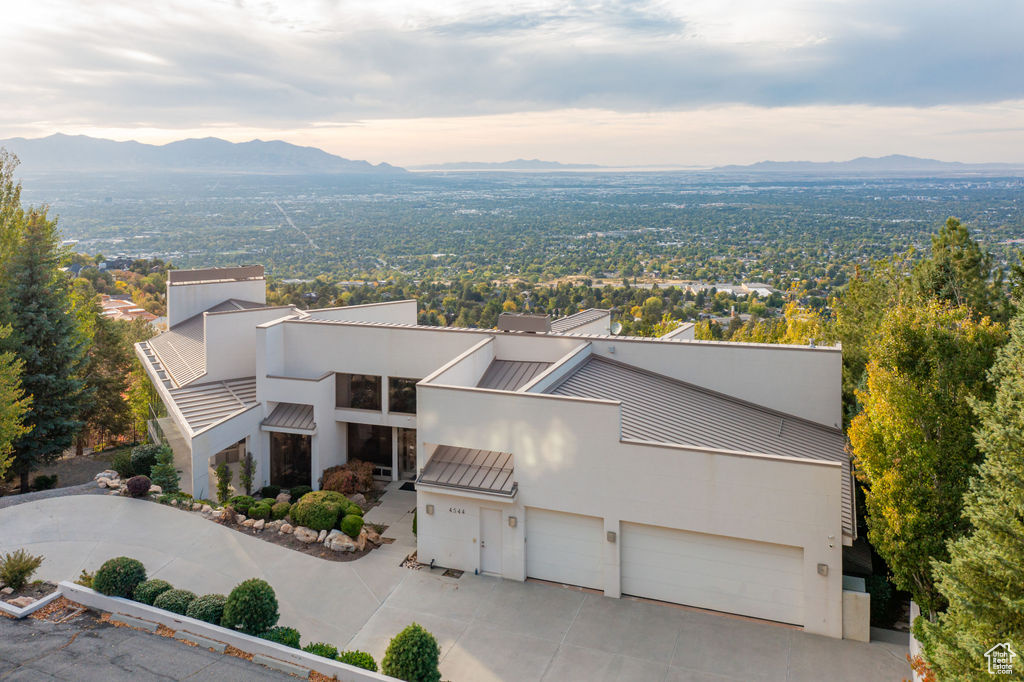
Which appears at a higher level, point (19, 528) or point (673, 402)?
point (673, 402)

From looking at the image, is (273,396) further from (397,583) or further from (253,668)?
(253,668)

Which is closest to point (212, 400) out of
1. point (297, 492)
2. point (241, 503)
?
point (297, 492)

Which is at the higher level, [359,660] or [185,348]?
[185,348]

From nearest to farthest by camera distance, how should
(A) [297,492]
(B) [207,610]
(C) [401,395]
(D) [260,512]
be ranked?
1. (B) [207,610]
2. (D) [260,512]
3. (A) [297,492]
4. (C) [401,395]

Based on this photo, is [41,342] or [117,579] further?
[41,342]

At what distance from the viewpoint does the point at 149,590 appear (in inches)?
591

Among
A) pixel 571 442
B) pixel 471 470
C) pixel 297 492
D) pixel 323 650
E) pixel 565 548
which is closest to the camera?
pixel 323 650

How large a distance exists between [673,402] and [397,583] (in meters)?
9.42

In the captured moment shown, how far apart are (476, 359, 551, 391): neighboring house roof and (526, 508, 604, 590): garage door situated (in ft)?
18.6

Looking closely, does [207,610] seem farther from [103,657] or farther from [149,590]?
[103,657]

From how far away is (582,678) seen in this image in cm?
1382

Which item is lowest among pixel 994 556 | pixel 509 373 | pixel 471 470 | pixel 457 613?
pixel 457 613

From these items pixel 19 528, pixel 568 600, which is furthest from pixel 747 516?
pixel 19 528

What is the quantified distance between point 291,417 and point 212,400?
322 centimetres
